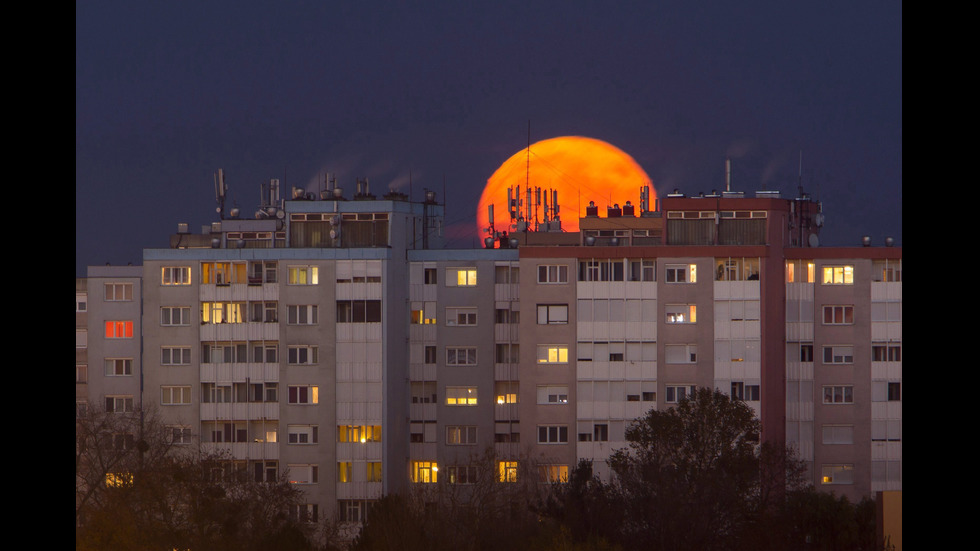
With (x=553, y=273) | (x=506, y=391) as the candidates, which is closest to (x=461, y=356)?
(x=506, y=391)

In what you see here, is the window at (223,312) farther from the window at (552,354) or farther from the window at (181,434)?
the window at (552,354)

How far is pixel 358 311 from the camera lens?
190ft

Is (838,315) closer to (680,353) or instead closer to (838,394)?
(838,394)

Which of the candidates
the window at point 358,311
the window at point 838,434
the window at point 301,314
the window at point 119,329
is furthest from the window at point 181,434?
the window at point 838,434

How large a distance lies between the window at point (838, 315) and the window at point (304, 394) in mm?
24383

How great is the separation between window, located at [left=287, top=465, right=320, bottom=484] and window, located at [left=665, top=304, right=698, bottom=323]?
1786 centimetres

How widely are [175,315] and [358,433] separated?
35.3 feet

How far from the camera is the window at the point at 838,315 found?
191 feet

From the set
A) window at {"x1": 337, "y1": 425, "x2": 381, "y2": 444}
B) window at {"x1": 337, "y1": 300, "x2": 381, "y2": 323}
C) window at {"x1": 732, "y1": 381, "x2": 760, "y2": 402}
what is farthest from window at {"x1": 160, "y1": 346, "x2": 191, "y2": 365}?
window at {"x1": 732, "y1": 381, "x2": 760, "y2": 402}

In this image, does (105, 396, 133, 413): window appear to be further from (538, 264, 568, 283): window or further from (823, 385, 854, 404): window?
(823, 385, 854, 404): window

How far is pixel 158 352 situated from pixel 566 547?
31773 millimetres

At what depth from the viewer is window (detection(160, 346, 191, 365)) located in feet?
193
